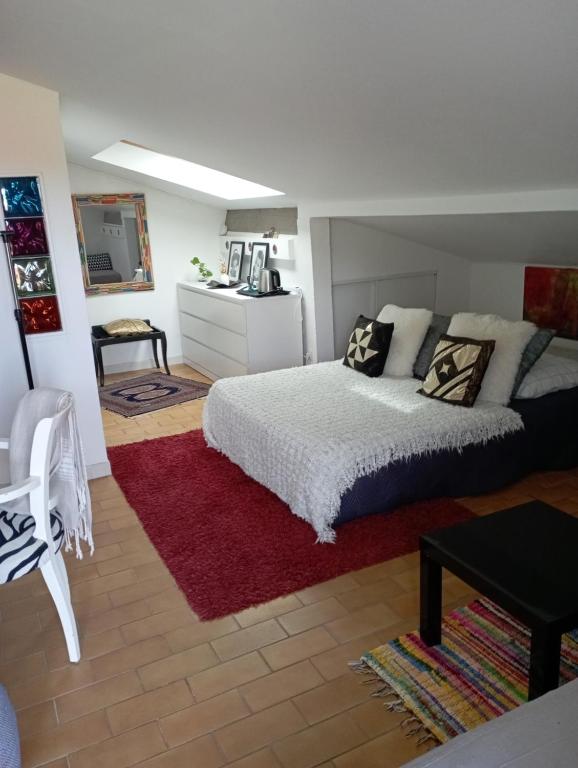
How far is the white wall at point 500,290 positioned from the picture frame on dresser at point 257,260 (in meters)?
1.74

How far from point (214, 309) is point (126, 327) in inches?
33.8

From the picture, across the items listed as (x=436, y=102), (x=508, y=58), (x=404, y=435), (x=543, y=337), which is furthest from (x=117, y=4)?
(x=543, y=337)

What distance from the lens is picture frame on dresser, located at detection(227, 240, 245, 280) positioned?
18.9ft

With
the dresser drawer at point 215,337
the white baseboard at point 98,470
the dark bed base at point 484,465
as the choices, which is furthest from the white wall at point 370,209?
the white baseboard at point 98,470

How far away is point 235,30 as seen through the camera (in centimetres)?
198

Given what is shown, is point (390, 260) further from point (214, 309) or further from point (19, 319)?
point (19, 319)

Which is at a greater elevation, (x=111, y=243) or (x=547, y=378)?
(x=111, y=243)

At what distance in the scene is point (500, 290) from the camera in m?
4.88

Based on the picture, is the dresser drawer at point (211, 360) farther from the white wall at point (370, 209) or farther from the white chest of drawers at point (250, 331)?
the white wall at point (370, 209)

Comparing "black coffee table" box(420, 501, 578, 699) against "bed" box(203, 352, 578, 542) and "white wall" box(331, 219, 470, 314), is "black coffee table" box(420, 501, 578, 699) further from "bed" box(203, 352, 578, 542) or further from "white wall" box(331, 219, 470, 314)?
"white wall" box(331, 219, 470, 314)

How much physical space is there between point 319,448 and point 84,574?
1174 mm

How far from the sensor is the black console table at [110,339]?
5.38 m

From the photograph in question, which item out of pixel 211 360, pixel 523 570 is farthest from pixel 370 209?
pixel 523 570

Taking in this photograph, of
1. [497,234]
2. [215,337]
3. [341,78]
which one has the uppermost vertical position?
[341,78]
